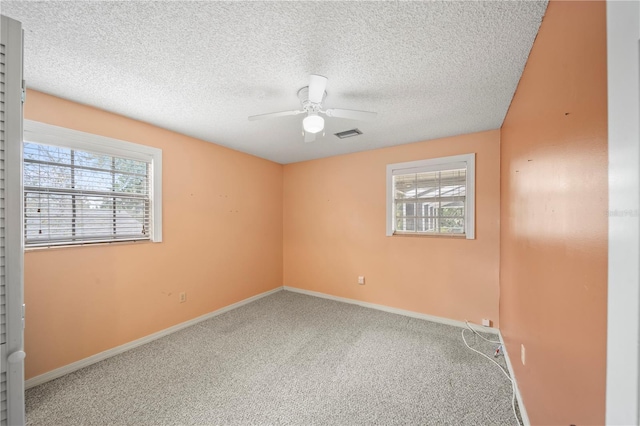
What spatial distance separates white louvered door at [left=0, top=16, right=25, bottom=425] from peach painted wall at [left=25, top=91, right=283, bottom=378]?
5.72 ft

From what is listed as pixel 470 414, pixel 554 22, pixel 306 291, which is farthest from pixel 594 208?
pixel 306 291

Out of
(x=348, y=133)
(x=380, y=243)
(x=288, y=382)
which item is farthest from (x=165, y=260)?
(x=380, y=243)

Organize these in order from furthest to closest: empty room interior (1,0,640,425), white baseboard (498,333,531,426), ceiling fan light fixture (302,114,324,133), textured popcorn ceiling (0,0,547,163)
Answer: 1. ceiling fan light fixture (302,114,324,133)
2. white baseboard (498,333,531,426)
3. textured popcorn ceiling (0,0,547,163)
4. empty room interior (1,0,640,425)

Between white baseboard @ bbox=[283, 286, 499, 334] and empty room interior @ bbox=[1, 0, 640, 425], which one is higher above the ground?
empty room interior @ bbox=[1, 0, 640, 425]

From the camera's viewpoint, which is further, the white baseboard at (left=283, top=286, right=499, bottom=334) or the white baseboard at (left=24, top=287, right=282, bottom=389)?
the white baseboard at (left=283, top=286, right=499, bottom=334)

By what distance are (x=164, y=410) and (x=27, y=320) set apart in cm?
134

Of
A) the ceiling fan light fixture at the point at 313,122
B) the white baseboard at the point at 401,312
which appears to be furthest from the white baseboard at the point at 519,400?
the ceiling fan light fixture at the point at 313,122

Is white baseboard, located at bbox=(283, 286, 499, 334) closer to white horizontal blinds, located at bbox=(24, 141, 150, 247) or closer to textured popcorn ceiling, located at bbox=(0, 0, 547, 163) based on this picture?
textured popcorn ceiling, located at bbox=(0, 0, 547, 163)

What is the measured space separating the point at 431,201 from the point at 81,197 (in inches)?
151

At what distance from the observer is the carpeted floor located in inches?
62.9

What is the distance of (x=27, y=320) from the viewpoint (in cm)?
184

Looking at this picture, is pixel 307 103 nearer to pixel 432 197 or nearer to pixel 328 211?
pixel 432 197

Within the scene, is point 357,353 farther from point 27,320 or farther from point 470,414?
point 27,320

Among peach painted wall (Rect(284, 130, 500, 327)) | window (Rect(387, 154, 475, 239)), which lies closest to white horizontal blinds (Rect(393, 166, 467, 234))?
window (Rect(387, 154, 475, 239))
